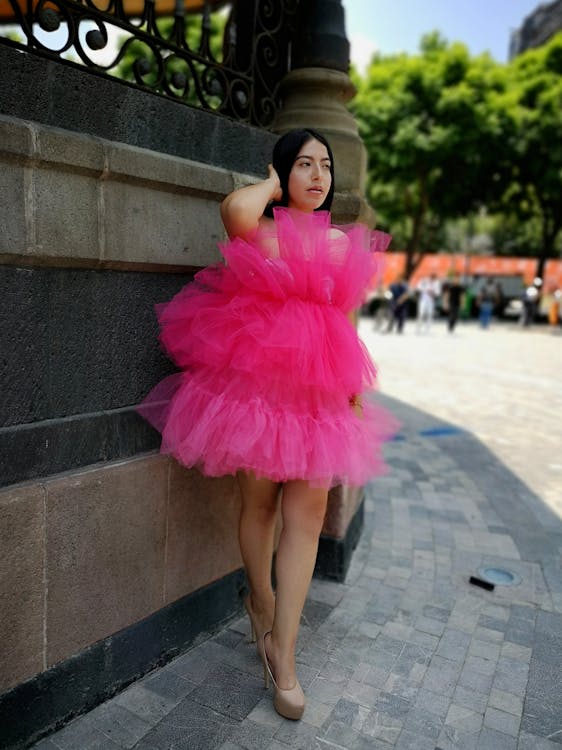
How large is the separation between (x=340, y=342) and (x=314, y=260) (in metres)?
0.32

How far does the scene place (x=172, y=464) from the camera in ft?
8.98

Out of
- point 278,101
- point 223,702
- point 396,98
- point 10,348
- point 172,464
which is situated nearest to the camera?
point 10,348

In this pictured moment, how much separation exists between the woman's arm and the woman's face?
0.14 meters

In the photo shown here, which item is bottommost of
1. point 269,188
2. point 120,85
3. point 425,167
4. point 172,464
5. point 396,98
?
point 172,464

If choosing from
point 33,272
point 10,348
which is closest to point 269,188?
point 33,272

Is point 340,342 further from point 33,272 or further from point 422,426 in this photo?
point 422,426

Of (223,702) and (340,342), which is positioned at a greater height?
(340,342)

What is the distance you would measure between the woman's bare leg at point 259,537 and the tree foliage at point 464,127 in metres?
24.0

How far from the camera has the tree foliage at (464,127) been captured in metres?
24.1

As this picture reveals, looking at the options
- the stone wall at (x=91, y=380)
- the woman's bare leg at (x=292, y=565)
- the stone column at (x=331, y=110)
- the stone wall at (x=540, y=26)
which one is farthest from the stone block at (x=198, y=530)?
the stone wall at (x=540, y=26)

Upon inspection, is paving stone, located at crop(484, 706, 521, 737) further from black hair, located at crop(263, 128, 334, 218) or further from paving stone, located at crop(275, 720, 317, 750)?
black hair, located at crop(263, 128, 334, 218)

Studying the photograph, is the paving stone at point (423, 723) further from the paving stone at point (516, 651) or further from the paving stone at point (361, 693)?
the paving stone at point (516, 651)

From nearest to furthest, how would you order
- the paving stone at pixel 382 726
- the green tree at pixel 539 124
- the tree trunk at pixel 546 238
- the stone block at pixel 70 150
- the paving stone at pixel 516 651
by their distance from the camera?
the stone block at pixel 70 150 < the paving stone at pixel 382 726 < the paving stone at pixel 516 651 < the green tree at pixel 539 124 < the tree trunk at pixel 546 238

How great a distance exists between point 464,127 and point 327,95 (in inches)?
922
